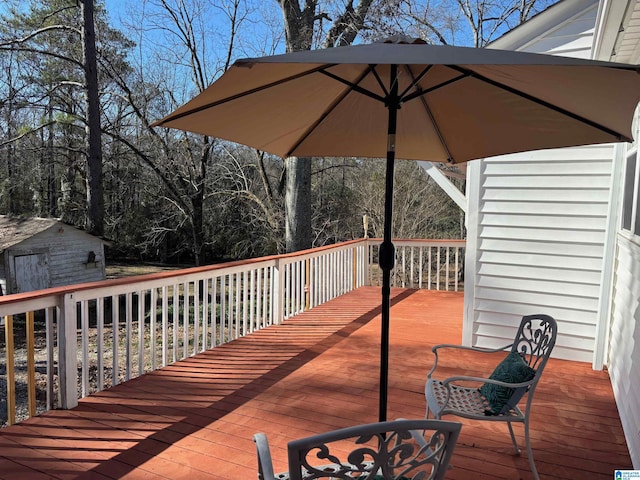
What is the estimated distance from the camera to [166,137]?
51.9 ft

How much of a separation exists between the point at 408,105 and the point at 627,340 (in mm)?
2048

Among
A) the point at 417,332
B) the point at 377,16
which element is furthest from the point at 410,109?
the point at 377,16

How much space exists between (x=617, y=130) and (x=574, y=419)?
1.98 metres

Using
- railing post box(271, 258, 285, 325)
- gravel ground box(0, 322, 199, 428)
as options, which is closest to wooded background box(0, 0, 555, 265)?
gravel ground box(0, 322, 199, 428)

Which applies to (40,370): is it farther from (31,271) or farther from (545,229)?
(545,229)

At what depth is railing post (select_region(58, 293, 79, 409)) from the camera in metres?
3.04

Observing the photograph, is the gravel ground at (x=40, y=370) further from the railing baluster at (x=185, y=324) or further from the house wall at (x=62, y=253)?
the house wall at (x=62, y=253)

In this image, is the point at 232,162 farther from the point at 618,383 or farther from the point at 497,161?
the point at 618,383

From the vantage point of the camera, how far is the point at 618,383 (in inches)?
130

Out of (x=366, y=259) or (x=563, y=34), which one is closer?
(x=563, y=34)

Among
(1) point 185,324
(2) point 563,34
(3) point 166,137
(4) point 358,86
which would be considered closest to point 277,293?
(1) point 185,324

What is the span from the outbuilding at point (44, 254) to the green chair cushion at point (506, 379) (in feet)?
40.4

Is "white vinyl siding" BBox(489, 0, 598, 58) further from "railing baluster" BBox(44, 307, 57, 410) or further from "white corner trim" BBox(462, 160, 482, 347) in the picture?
"railing baluster" BBox(44, 307, 57, 410)

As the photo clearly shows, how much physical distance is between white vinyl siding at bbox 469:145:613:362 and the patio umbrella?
156 centimetres
